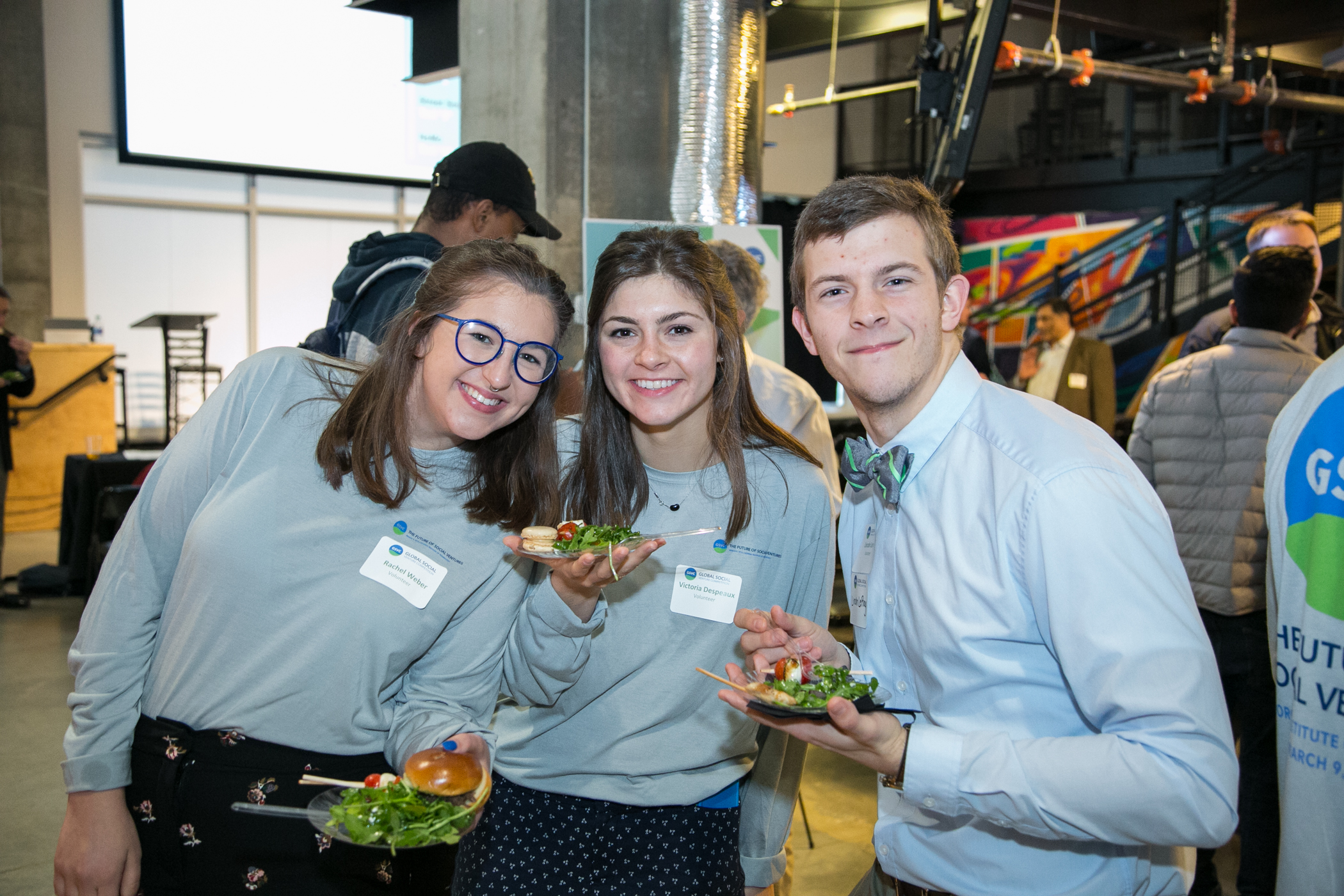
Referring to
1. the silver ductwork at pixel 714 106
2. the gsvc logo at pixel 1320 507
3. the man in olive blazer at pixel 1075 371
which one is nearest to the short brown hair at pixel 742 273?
the silver ductwork at pixel 714 106

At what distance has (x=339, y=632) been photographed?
1605 millimetres

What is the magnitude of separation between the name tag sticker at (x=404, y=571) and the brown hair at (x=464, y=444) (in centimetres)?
9

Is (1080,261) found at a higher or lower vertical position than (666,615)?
higher

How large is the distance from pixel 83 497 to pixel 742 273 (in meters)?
5.34

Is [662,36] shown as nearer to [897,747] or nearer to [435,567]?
[435,567]

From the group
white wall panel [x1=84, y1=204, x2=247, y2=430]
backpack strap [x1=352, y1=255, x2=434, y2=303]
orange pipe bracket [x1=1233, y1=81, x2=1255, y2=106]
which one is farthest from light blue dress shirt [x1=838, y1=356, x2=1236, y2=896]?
white wall panel [x1=84, y1=204, x2=247, y2=430]

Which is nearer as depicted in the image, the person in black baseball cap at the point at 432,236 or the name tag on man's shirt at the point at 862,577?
the name tag on man's shirt at the point at 862,577

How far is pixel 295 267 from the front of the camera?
547 inches

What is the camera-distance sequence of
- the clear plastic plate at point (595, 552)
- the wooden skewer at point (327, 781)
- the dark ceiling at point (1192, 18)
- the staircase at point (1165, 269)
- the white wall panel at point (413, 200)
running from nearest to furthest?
the wooden skewer at point (327, 781) → the clear plastic plate at point (595, 552) → the dark ceiling at point (1192, 18) → the staircase at point (1165, 269) → the white wall panel at point (413, 200)

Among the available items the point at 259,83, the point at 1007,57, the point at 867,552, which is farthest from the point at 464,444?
the point at 259,83

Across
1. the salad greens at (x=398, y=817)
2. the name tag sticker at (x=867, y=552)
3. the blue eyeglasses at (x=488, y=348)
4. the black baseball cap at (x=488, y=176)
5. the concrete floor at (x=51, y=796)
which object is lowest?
the concrete floor at (x=51, y=796)

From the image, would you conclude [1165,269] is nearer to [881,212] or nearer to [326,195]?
[326,195]

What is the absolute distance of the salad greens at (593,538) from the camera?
167 cm

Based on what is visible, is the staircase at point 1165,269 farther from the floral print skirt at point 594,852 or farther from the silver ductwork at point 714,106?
Result: the floral print skirt at point 594,852
